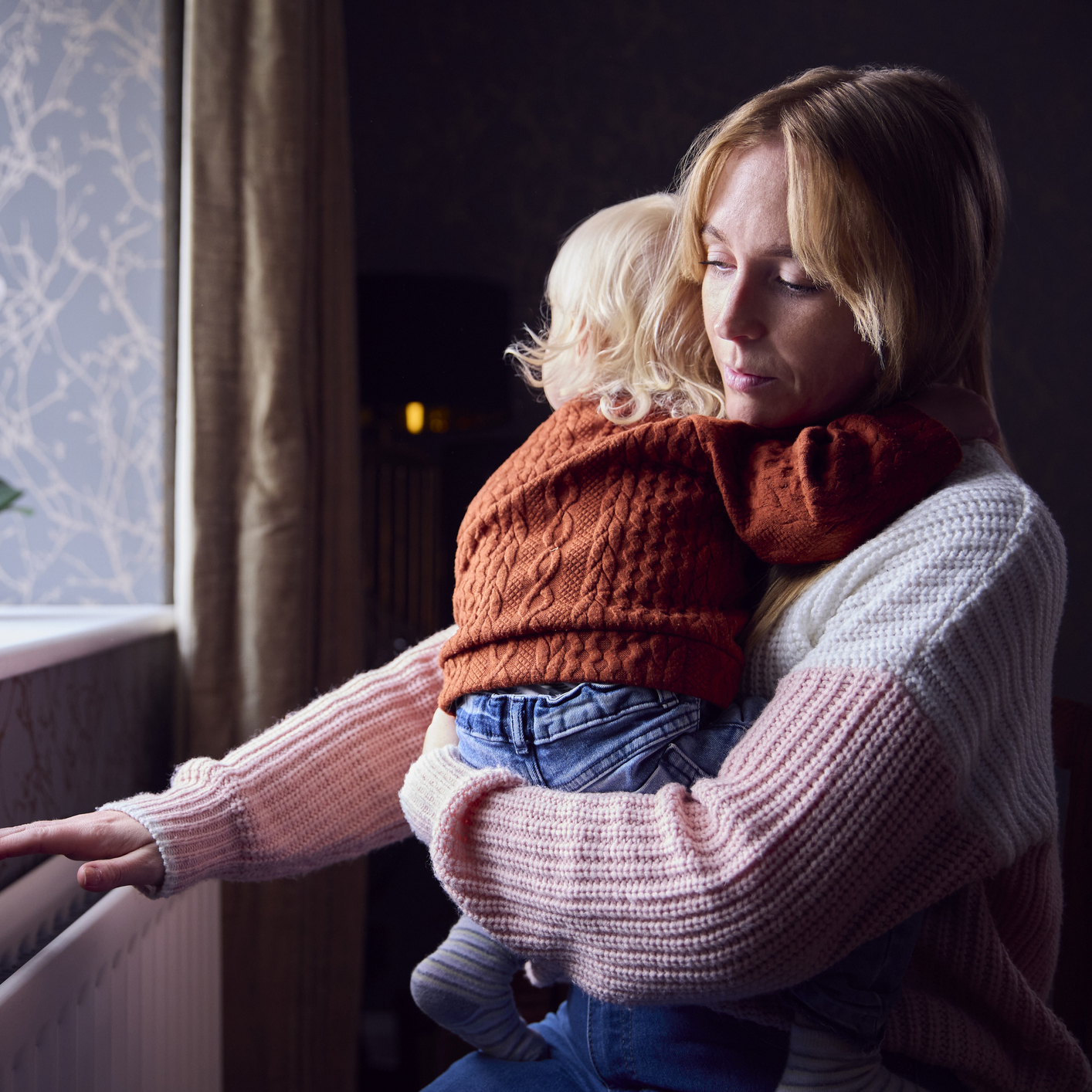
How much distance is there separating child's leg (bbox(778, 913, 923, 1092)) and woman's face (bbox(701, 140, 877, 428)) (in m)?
0.42

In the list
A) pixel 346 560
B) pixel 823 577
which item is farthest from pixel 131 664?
pixel 823 577

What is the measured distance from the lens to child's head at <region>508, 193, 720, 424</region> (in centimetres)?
90

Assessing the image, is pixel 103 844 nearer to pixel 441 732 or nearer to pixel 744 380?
pixel 441 732

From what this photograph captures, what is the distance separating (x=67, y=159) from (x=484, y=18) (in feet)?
4.94

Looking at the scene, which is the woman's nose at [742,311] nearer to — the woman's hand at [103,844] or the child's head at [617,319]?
the child's head at [617,319]

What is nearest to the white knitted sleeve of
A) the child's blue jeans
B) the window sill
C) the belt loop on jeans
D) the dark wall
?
the child's blue jeans

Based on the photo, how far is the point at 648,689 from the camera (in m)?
0.74

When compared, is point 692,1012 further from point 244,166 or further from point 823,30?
point 823,30

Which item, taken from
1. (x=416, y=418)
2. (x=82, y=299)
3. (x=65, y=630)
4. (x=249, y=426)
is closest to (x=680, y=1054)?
(x=65, y=630)

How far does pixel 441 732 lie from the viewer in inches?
34.5

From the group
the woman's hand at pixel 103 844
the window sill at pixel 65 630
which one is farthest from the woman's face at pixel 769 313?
the window sill at pixel 65 630

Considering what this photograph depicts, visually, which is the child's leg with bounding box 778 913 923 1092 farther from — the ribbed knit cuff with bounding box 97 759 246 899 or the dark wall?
the dark wall

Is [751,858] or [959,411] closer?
[751,858]

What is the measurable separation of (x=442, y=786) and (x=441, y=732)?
0.46ft
